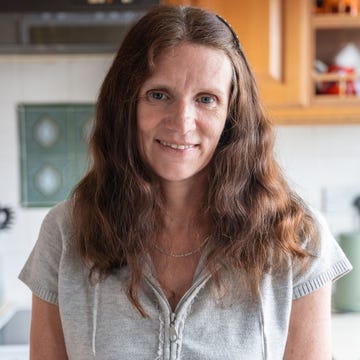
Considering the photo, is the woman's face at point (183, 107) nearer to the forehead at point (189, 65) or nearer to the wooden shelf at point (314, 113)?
the forehead at point (189, 65)

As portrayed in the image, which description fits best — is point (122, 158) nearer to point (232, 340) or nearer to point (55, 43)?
point (232, 340)

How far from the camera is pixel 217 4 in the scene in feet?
5.84

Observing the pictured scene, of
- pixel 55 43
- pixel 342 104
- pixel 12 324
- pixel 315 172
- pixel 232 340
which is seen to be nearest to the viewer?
pixel 232 340

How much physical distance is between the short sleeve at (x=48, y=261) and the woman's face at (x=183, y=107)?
23cm

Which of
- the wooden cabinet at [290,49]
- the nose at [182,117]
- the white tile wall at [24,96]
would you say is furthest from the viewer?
the white tile wall at [24,96]

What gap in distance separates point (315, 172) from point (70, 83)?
950mm

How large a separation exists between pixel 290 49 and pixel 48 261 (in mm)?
1076

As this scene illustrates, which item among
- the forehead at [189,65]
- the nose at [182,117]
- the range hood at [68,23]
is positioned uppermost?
the range hood at [68,23]

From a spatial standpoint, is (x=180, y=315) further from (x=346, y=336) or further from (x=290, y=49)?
(x=290, y=49)

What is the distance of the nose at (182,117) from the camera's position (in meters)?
0.94

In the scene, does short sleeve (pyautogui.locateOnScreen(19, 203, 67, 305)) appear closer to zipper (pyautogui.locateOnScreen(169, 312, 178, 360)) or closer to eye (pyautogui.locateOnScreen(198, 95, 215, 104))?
zipper (pyautogui.locateOnScreen(169, 312, 178, 360))

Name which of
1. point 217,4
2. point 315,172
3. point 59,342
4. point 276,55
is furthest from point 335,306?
point 59,342

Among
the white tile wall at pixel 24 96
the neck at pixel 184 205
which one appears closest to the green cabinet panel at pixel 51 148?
the white tile wall at pixel 24 96

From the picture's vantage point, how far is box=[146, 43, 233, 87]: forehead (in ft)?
3.09
